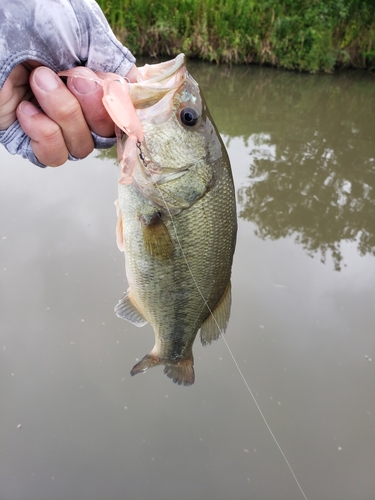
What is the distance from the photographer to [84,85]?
1224 mm

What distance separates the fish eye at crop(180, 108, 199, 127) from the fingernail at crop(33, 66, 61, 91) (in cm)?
46

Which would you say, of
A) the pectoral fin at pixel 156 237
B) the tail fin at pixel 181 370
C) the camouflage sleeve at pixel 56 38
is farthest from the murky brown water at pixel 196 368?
the camouflage sleeve at pixel 56 38

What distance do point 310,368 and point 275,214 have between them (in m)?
2.13

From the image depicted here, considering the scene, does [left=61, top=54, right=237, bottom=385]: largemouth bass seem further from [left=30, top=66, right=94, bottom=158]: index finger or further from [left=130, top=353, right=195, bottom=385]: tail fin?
[left=130, top=353, right=195, bottom=385]: tail fin

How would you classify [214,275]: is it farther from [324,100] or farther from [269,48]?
[269,48]

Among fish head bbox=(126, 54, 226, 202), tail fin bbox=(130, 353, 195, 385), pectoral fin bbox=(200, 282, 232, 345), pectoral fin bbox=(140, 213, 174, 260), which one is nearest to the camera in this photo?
fish head bbox=(126, 54, 226, 202)

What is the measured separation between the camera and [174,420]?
8.50ft

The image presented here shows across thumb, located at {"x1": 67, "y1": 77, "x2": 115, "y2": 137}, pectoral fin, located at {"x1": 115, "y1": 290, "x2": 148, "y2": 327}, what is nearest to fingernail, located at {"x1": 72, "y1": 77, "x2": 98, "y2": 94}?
thumb, located at {"x1": 67, "y1": 77, "x2": 115, "y2": 137}

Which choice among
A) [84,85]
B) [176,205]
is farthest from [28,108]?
[176,205]

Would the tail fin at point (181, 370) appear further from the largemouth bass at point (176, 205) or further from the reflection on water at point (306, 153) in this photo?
the reflection on water at point (306, 153)

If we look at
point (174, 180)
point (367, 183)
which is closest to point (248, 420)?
point (174, 180)

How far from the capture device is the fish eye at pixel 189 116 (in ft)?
4.65

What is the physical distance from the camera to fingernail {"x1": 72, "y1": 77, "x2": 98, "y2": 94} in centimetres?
121

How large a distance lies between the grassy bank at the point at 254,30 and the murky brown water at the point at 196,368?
6.19 meters
